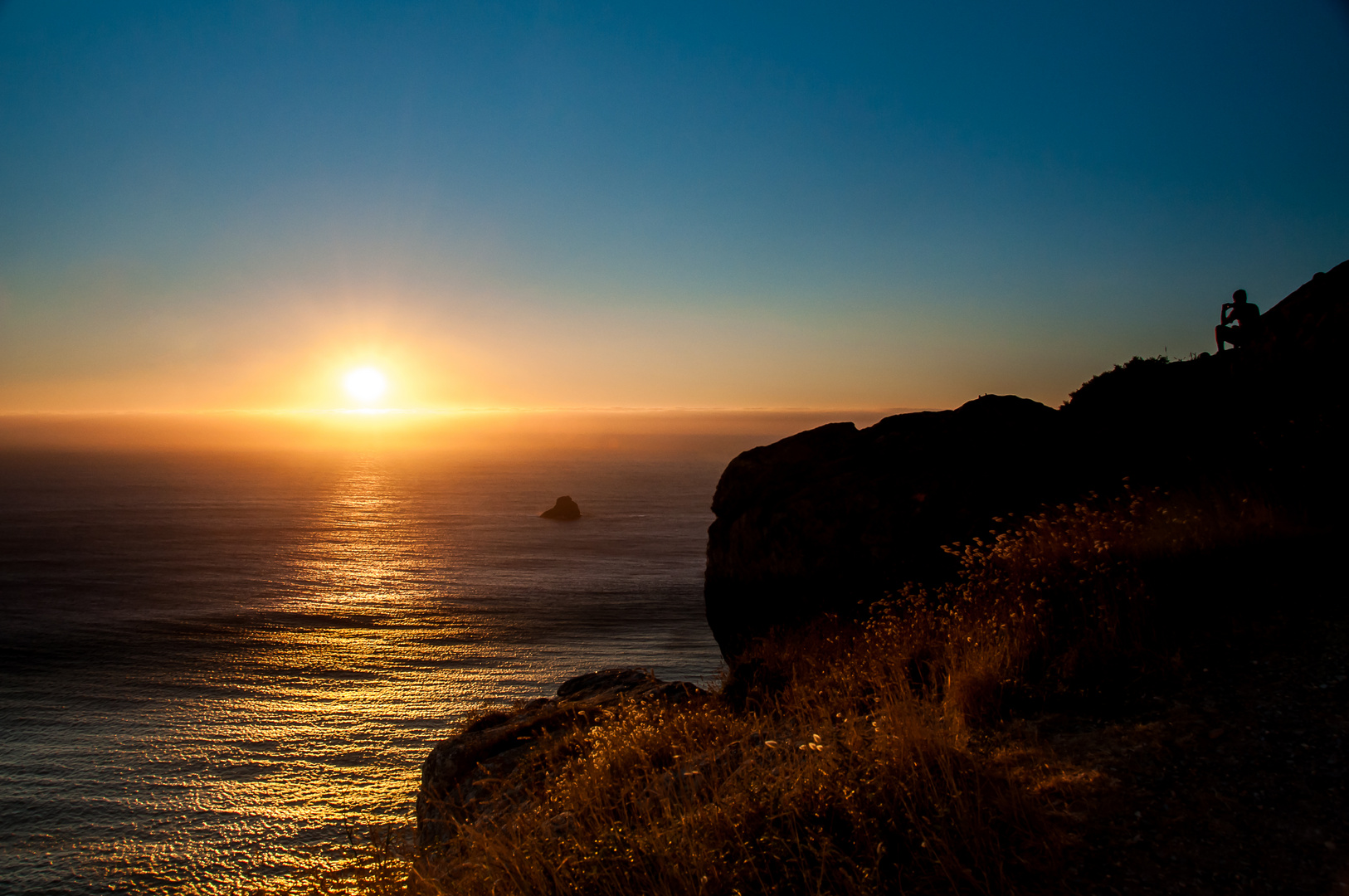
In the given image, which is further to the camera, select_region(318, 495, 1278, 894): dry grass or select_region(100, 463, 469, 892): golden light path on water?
select_region(100, 463, 469, 892): golden light path on water

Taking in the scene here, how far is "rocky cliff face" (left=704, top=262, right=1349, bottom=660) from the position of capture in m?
9.99

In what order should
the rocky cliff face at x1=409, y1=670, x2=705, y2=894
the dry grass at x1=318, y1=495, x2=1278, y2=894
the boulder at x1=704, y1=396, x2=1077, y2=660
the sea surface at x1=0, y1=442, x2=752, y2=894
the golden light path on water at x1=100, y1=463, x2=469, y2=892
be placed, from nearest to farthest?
the dry grass at x1=318, y1=495, x2=1278, y2=894 → the rocky cliff face at x1=409, y1=670, x2=705, y2=894 → the boulder at x1=704, y1=396, x2=1077, y2=660 → the golden light path on water at x1=100, y1=463, x2=469, y2=892 → the sea surface at x1=0, y1=442, x2=752, y2=894

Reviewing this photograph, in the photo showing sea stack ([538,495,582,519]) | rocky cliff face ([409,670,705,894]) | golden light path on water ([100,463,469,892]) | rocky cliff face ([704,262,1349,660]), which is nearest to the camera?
rocky cliff face ([409,670,705,894])

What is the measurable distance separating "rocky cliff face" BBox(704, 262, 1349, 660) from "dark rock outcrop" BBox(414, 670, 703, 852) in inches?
112

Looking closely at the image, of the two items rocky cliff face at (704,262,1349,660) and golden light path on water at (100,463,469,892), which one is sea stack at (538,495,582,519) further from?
rocky cliff face at (704,262,1349,660)

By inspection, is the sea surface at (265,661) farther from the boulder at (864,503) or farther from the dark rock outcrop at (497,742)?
the boulder at (864,503)

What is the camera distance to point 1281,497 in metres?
7.13

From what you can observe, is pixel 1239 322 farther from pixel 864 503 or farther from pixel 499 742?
pixel 499 742

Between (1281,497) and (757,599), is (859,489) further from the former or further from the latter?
(1281,497)

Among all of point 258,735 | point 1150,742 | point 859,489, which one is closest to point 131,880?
point 258,735

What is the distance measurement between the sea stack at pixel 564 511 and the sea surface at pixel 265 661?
180 inches

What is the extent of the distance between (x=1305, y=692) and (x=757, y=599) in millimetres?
8269

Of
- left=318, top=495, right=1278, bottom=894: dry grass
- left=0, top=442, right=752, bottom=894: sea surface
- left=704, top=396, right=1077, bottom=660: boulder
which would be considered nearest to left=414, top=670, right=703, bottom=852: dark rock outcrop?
left=318, top=495, right=1278, bottom=894: dry grass

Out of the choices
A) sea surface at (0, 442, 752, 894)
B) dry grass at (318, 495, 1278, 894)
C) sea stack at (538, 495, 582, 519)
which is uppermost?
dry grass at (318, 495, 1278, 894)
